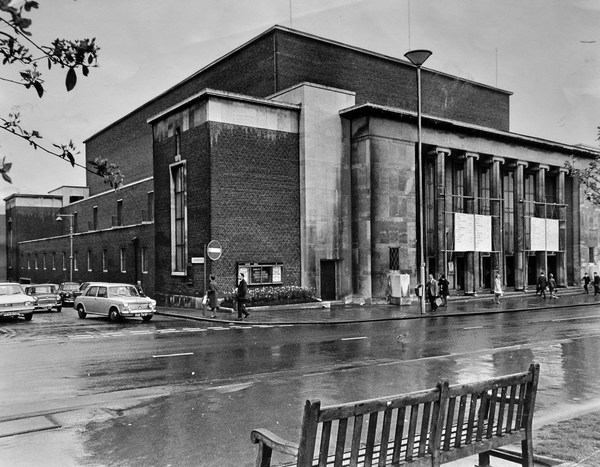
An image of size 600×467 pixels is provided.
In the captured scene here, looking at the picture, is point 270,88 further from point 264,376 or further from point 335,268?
point 264,376

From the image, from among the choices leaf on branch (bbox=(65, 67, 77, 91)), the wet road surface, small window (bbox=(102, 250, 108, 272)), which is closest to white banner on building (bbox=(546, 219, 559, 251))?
the wet road surface

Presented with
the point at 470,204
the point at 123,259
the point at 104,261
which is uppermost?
the point at 470,204

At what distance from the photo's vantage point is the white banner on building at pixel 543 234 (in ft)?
141

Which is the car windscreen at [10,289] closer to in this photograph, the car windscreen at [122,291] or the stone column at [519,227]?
the car windscreen at [122,291]

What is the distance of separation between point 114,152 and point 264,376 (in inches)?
2295

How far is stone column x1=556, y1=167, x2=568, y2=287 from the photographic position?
44969mm

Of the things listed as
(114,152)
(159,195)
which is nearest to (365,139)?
(159,195)

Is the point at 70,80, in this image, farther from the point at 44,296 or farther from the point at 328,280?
the point at 44,296

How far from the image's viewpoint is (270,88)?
37.2m

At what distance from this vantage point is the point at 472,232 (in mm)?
38625

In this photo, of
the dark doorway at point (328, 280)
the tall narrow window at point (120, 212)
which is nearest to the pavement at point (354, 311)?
the dark doorway at point (328, 280)

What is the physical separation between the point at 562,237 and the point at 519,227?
236 inches

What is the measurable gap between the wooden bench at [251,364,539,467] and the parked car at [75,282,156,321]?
2005cm

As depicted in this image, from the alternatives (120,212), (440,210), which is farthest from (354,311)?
(120,212)
